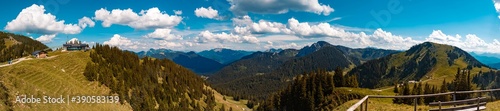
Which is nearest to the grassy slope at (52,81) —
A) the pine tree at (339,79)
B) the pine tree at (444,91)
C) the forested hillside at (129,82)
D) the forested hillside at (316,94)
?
the forested hillside at (129,82)

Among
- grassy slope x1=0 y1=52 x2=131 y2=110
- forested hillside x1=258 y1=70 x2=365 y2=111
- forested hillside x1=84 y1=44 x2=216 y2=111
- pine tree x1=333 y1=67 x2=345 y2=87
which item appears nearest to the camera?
grassy slope x1=0 y1=52 x2=131 y2=110

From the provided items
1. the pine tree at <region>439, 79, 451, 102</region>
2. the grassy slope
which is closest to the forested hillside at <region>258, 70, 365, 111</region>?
the pine tree at <region>439, 79, 451, 102</region>

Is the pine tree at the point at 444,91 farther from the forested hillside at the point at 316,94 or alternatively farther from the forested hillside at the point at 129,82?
the forested hillside at the point at 129,82

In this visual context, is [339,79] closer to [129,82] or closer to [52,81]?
[129,82]

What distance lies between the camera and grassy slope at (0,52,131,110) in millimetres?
104556

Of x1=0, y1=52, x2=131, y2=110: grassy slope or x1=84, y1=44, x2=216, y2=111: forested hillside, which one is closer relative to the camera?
x1=0, y1=52, x2=131, y2=110: grassy slope

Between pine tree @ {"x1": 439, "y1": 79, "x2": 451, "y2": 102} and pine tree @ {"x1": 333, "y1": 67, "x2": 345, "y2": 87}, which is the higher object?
pine tree @ {"x1": 333, "y1": 67, "x2": 345, "y2": 87}

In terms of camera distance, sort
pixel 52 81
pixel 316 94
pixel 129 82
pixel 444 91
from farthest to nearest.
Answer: pixel 129 82 → pixel 316 94 → pixel 52 81 → pixel 444 91

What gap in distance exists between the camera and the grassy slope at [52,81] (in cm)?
10456

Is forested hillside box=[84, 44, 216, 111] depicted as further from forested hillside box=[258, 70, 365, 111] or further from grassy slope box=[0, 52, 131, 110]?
forested hillside box=[258, 70, 365, 111]

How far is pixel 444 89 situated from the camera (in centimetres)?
11512

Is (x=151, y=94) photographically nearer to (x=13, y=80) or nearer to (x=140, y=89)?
(x=140, y=89)

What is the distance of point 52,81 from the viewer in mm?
122188

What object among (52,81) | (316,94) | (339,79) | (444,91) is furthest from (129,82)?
(444,91)
